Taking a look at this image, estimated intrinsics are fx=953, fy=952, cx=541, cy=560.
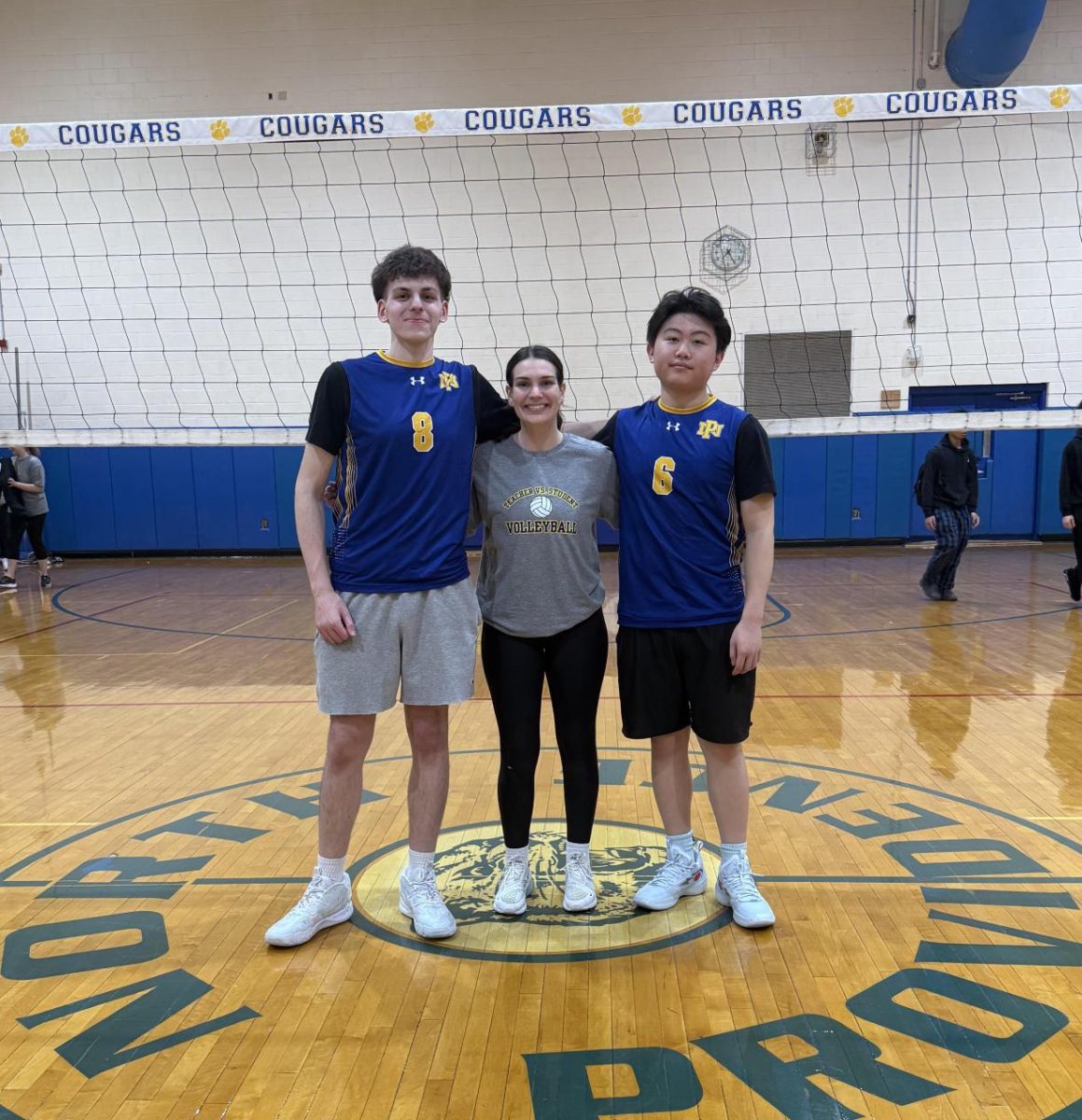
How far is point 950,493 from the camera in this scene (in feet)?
26.0

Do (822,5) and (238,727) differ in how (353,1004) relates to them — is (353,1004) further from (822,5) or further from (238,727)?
(822,5)

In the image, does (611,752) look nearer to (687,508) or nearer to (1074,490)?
(687,508)

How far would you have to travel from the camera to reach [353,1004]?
89.5 inches

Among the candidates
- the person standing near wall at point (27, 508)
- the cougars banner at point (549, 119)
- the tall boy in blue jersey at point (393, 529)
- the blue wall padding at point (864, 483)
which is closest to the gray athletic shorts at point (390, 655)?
the tall boy in blue jersey at point (393, 529)

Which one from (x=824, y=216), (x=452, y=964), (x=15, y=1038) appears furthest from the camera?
(x=824, y=216)

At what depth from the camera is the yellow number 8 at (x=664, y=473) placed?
2588mm

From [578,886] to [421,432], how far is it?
4.46ft

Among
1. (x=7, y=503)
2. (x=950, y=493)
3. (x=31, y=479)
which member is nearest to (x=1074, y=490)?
(x=950, y=493)

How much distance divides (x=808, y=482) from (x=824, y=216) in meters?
3.34

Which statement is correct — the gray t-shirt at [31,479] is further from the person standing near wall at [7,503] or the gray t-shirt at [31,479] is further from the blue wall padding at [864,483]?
the blue wall padding at [864,483]

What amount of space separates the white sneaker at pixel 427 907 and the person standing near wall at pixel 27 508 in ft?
27.7

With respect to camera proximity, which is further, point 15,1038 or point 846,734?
→ point 846,734

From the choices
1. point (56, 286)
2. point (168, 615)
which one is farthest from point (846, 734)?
point (56, 286)

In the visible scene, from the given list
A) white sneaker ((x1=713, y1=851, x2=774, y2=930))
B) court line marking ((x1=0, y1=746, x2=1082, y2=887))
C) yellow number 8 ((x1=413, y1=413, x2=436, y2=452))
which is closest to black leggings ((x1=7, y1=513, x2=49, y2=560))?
court line marking ((x1=0, y1=746, x2=1082, y2=887))
